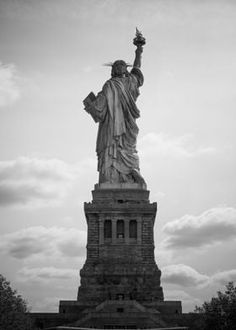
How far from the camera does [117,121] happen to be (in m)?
73.4

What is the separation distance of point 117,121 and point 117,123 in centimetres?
21

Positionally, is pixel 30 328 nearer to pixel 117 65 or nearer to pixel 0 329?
pixel 0 329

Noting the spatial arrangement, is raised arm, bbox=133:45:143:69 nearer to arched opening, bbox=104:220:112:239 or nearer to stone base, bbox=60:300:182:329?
arched opening, bbox=104:220:112:239

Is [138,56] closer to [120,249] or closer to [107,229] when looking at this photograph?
[107,229]

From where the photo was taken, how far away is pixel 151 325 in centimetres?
5453

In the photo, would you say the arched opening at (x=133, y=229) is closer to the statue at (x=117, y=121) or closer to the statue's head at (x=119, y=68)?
the statue at (x=117, y=121)

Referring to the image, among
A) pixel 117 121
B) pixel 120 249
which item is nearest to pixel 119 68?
pixel 117 121

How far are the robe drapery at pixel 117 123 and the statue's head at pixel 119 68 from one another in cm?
47

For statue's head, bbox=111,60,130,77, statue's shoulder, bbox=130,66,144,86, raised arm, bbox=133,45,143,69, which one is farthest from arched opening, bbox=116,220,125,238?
raised arm, bbox=133,45,143,69

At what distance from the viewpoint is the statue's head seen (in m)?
74.9

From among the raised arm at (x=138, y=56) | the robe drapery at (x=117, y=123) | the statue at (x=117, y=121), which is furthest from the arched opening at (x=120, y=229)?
the raised arm at (x=138, y=56)

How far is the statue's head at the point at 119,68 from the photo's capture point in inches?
2950

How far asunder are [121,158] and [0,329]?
2631cm

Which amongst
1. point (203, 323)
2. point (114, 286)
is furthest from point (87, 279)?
point (203, 323)
